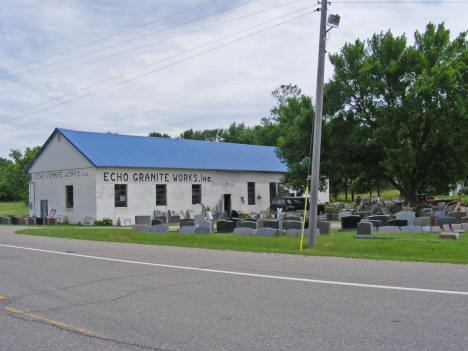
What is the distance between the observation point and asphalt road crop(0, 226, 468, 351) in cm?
552

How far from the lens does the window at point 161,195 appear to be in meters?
35.8

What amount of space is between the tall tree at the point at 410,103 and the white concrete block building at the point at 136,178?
43.2 feet

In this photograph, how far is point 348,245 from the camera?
47.8 feet

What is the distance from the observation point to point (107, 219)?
3228cm

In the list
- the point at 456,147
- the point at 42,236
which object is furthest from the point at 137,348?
the point at 456,147

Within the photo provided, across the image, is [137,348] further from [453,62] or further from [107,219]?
[107,219]

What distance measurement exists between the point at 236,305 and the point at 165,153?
31782 millimetres

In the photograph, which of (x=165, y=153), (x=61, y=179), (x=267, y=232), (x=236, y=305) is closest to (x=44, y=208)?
(x=61, y=179)

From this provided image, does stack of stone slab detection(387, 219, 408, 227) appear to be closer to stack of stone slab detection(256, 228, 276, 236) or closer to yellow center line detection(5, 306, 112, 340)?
stack of stone slab detection(256, 228, 276, 236)

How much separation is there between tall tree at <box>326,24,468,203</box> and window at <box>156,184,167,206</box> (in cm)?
1425

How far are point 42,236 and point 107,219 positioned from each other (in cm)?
928

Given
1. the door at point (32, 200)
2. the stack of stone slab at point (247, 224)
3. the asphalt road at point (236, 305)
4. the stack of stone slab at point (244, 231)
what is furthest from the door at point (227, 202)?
the asphalt road at point (236, 305)

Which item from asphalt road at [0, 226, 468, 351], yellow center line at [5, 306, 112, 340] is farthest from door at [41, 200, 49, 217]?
yellow center line at [5, 306, 112, 340]

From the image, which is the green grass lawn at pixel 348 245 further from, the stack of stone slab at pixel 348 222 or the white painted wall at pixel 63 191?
the white painted wall at pixel 63 191
